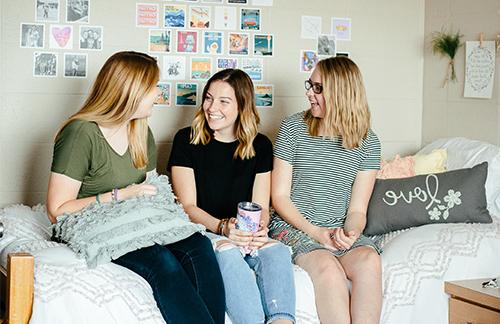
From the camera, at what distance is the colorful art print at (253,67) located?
397cm

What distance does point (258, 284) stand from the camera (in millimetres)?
2781

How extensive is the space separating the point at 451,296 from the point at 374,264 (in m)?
0.34

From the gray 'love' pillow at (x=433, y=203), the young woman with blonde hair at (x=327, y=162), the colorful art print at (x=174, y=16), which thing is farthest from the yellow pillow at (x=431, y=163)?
the colorful art print at (x=174, y=16)

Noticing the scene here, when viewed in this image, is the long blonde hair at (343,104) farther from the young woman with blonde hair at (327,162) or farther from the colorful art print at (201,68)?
the colorful art print at (201,68)

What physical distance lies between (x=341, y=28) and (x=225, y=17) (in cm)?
60

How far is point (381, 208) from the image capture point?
3289 mm

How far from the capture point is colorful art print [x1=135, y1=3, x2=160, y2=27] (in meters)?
3.80

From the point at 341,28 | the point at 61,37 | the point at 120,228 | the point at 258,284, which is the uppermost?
the point at 341,28

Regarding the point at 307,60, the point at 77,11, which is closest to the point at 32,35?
the point at 77,11

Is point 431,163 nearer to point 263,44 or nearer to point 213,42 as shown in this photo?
point 263,44

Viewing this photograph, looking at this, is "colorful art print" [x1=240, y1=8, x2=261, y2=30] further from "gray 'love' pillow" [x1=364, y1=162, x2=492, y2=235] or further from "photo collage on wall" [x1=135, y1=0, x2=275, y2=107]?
"gray 'love' pillow" [x1=364, y1=162, x2=492, y2=235]

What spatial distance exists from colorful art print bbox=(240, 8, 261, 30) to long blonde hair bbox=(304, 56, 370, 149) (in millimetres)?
793

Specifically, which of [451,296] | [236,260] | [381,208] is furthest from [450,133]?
[236,260]

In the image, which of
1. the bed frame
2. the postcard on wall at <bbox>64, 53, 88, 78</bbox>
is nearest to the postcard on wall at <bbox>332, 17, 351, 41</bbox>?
the postcard on wall at <bbox>64, 53, 88, 78</bbox>
